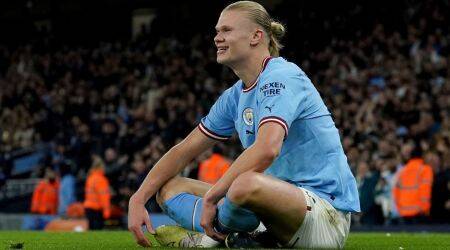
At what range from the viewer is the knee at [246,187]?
5.19 meters

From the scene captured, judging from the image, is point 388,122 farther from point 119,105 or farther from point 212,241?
point 212,241

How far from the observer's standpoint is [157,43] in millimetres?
28219

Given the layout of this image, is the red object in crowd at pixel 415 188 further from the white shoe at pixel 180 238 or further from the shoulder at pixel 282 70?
the shoulder at pixel 282 70

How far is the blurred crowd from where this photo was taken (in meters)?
16.5

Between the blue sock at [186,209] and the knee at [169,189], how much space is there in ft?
0.14

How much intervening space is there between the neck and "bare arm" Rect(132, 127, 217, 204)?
0.62m

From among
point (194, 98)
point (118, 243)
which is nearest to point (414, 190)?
point (118, 243)

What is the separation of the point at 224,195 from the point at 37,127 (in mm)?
21409

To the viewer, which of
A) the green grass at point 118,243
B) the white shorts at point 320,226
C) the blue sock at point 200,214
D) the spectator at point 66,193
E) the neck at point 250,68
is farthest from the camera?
the spectator at point 66,193

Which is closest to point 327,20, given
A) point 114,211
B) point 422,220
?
point 114,211

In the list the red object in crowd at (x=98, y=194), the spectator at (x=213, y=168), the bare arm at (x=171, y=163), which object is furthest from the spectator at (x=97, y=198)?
the bare arm at (x=171, y=163)

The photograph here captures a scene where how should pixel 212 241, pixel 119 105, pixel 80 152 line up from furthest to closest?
pixel 119 105
pixel 80 152
pixel 212 241

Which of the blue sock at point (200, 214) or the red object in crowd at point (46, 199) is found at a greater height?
the blue sock at point (200, 214)

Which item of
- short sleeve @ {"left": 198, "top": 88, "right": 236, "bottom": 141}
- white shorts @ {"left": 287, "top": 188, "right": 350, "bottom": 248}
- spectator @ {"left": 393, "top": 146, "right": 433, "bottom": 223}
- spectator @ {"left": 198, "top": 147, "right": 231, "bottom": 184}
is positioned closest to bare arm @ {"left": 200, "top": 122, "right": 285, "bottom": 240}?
white shorts @ {"left": 287, "top": 188, "right": 350, "bottom": 248}
